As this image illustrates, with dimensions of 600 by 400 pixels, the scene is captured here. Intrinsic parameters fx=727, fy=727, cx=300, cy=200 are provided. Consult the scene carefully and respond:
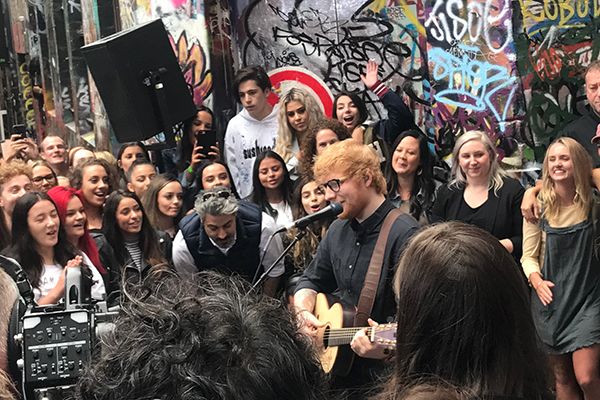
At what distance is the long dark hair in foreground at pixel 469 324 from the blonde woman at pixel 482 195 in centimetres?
312

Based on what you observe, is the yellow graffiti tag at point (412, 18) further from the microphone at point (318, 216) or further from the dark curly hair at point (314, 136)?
the microphone at point (318, 216)

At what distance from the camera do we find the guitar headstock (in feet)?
10.4

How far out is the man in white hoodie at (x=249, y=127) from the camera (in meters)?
7.49

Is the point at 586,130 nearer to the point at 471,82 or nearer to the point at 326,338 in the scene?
the point at 471,82

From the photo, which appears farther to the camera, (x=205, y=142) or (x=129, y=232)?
(x=205, y=142)

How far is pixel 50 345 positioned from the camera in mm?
2043

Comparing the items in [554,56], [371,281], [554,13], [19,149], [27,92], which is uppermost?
[27,92]

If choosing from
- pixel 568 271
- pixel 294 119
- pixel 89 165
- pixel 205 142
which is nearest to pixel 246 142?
pixel 205 142

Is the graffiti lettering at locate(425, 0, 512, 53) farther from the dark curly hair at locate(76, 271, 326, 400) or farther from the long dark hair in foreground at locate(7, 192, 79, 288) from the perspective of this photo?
the dark curly hair at locate(76, 271, 326, 400)

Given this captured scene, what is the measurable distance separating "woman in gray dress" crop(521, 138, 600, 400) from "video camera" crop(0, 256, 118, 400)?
10.9ft

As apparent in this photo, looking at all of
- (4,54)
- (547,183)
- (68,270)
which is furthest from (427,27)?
(4,54)

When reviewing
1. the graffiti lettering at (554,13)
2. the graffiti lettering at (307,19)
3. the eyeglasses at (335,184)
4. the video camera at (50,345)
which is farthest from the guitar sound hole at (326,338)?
the graffiti lettering at (307,19)

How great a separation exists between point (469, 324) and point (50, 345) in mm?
1156

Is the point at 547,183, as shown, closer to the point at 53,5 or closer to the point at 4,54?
the point at 4,54
